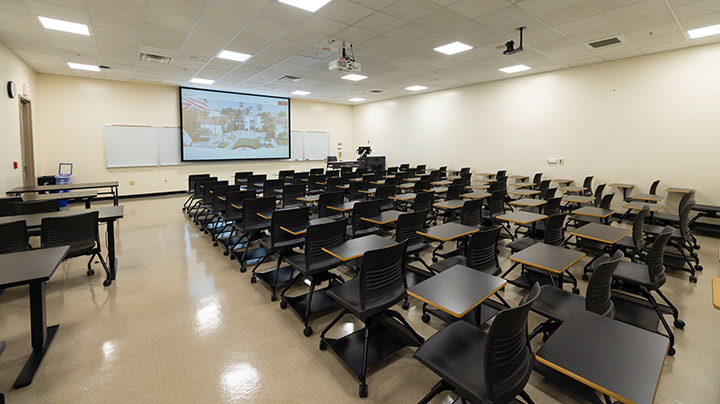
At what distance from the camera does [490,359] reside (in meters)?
1.44

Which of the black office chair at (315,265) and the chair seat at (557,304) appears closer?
the chair seat at (557,304)

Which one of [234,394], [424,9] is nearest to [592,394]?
[234,394]

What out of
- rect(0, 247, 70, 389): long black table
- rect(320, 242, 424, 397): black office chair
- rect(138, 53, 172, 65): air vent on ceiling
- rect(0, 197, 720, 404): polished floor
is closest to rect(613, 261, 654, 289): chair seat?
rect(0, 197, 720, 404): polished floor

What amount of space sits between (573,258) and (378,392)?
77.1 inches

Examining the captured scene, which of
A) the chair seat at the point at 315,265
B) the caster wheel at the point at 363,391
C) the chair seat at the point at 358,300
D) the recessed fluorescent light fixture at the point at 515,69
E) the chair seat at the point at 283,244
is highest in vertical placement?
the recessed fluorescent light fixture at the point at 515,69

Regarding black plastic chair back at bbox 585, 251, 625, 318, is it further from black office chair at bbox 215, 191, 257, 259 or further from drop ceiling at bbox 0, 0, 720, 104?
black office chair at bbox 215, 191, 257, 259

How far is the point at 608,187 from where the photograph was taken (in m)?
7.79

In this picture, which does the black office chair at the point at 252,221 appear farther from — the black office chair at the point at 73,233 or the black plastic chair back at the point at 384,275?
the black plastic chair back at the point at 384,275

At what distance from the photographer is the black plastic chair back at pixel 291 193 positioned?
19.3 feet

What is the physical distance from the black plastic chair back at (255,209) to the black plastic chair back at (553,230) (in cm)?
364

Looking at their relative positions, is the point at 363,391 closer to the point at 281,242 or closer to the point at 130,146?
the point at 281,242

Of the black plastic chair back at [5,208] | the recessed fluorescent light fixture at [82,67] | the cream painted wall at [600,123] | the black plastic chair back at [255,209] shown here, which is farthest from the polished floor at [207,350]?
the recessed fluorescent light fixture at [82,67]

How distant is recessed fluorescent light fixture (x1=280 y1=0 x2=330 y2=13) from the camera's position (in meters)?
4.41

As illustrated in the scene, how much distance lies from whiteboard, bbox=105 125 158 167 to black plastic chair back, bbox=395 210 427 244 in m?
10.1
